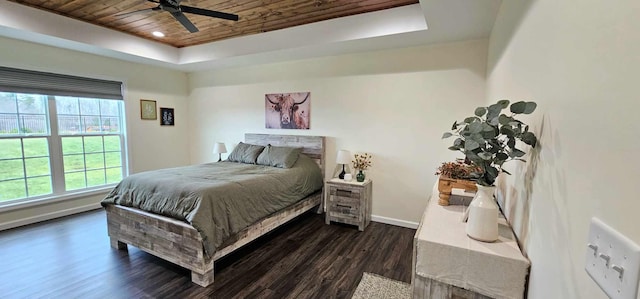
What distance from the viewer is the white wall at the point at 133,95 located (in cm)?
338

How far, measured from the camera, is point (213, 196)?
2.31 meters

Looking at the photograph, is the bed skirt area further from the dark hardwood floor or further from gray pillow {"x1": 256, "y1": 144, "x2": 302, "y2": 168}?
gray pillow {"x1": 256, "y1": 144, "x2": 302, "y2": 168}

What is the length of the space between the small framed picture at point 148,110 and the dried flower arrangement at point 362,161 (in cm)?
366

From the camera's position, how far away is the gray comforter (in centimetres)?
224

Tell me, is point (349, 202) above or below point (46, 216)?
above

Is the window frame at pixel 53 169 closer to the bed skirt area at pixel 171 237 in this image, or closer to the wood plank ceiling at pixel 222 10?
the wood plank ceiling at pixel 222 10

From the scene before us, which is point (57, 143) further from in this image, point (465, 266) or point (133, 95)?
point (465, 266)

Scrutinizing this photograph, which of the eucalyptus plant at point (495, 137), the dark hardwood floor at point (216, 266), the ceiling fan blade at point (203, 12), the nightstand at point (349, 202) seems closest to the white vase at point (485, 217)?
the eucalyptus plant at point (495, 137)

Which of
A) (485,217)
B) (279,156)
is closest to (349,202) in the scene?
(279,156)

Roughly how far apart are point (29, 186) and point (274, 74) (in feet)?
11.8

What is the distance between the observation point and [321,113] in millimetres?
3975

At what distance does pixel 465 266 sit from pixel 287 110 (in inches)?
135

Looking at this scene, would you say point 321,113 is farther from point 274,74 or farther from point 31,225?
point 31,225

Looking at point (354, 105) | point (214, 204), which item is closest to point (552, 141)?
point (214, 204)
